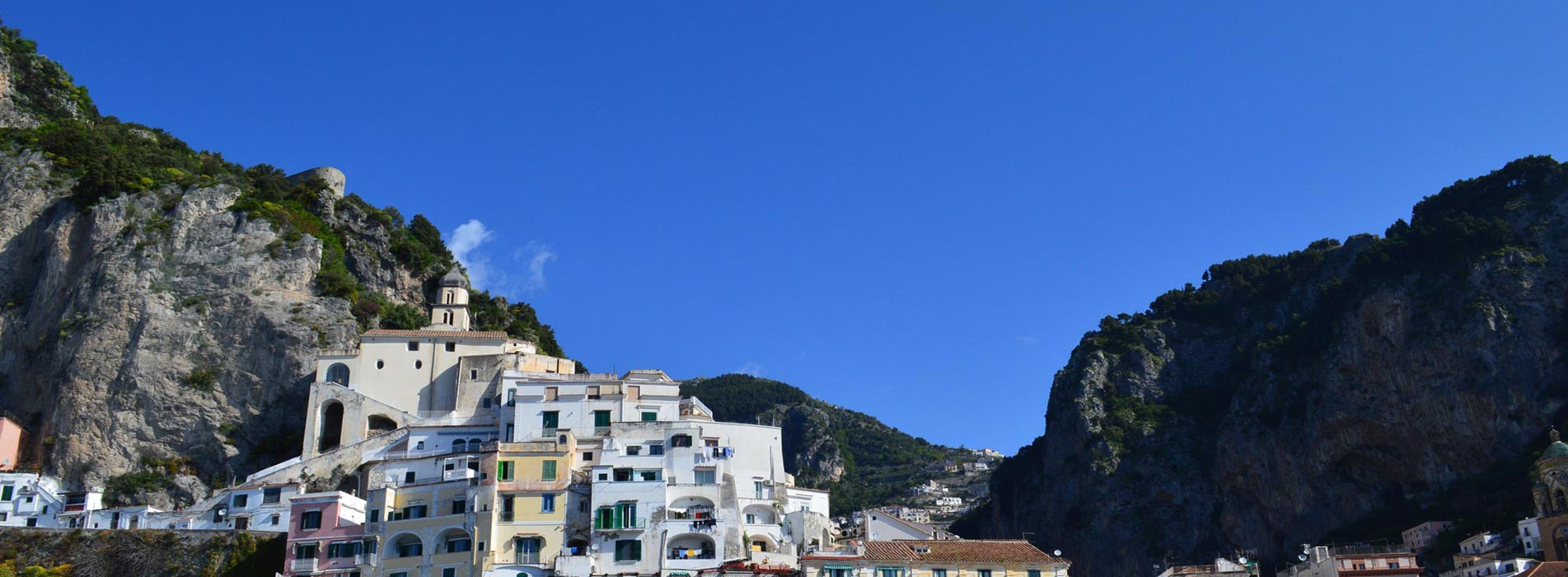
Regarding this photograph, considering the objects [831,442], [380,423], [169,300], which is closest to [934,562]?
[380,423]

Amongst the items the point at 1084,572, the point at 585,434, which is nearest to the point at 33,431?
the point at 585,434

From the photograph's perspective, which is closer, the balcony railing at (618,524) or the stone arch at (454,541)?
the stone arch at (454,541)

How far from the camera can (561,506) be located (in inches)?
2030

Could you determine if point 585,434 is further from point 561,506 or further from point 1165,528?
point 1165,528

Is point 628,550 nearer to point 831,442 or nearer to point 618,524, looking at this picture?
point 618,524

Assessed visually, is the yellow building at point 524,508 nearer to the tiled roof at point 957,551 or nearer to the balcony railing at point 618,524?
the balcony railing at point 618,524

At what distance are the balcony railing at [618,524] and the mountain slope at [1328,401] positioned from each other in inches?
1752

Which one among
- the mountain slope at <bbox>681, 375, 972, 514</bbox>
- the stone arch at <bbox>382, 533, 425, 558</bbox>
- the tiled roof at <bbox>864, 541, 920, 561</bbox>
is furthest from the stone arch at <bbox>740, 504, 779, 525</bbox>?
the mountain slope at <bbox>681, 375, 972, 514</bbox>

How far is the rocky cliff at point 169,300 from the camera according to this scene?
64.7 meters

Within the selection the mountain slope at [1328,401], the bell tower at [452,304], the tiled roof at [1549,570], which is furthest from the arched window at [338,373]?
the tiled roof at [1549,570]

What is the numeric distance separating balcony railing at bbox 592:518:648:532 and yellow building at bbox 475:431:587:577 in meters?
0.95

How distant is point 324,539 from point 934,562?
24.0 meters

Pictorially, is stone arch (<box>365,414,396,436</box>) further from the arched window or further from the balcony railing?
the balcony railing

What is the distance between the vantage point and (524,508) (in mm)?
51406
